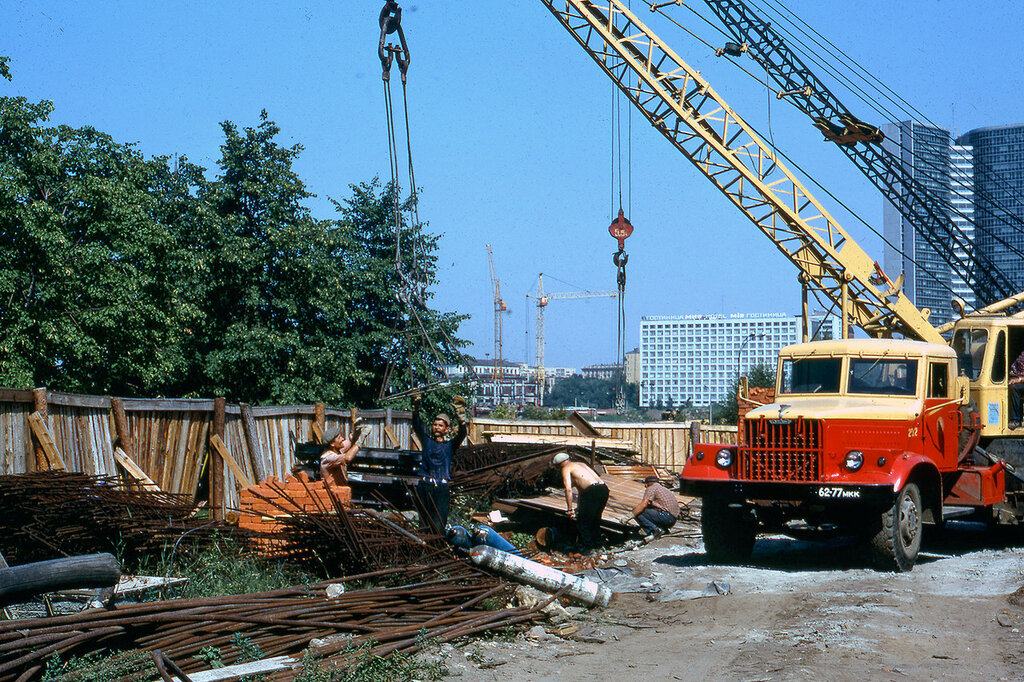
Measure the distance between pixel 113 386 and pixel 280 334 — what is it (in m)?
5.08

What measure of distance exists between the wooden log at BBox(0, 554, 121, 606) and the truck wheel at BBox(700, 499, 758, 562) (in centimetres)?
798

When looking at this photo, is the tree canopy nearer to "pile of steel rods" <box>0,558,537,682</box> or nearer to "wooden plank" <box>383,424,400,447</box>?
"wooden plank" <box>383,424,400,447</box>

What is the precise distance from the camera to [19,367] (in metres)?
24.4

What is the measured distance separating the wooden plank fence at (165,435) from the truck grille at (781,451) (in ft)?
19.6

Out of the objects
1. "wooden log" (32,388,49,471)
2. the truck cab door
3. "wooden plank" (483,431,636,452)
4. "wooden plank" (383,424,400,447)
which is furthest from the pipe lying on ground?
"wooden plank" (383,424,400,447)

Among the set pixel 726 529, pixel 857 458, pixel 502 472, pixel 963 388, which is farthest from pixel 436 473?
pixel 963 388

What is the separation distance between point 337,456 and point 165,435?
2111mm

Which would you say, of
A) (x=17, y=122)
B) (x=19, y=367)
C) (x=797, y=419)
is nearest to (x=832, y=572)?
(x=797, y=419)

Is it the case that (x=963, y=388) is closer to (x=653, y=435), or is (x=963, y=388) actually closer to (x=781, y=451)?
(x=781, y=451)

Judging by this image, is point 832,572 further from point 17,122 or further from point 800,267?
point 17,122

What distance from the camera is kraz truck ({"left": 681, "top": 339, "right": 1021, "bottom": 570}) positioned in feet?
35.1

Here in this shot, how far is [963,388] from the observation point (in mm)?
12711

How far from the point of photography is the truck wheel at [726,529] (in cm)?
1163

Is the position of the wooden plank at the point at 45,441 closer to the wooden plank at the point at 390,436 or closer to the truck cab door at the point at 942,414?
the wooden plank at the point at 390,436
